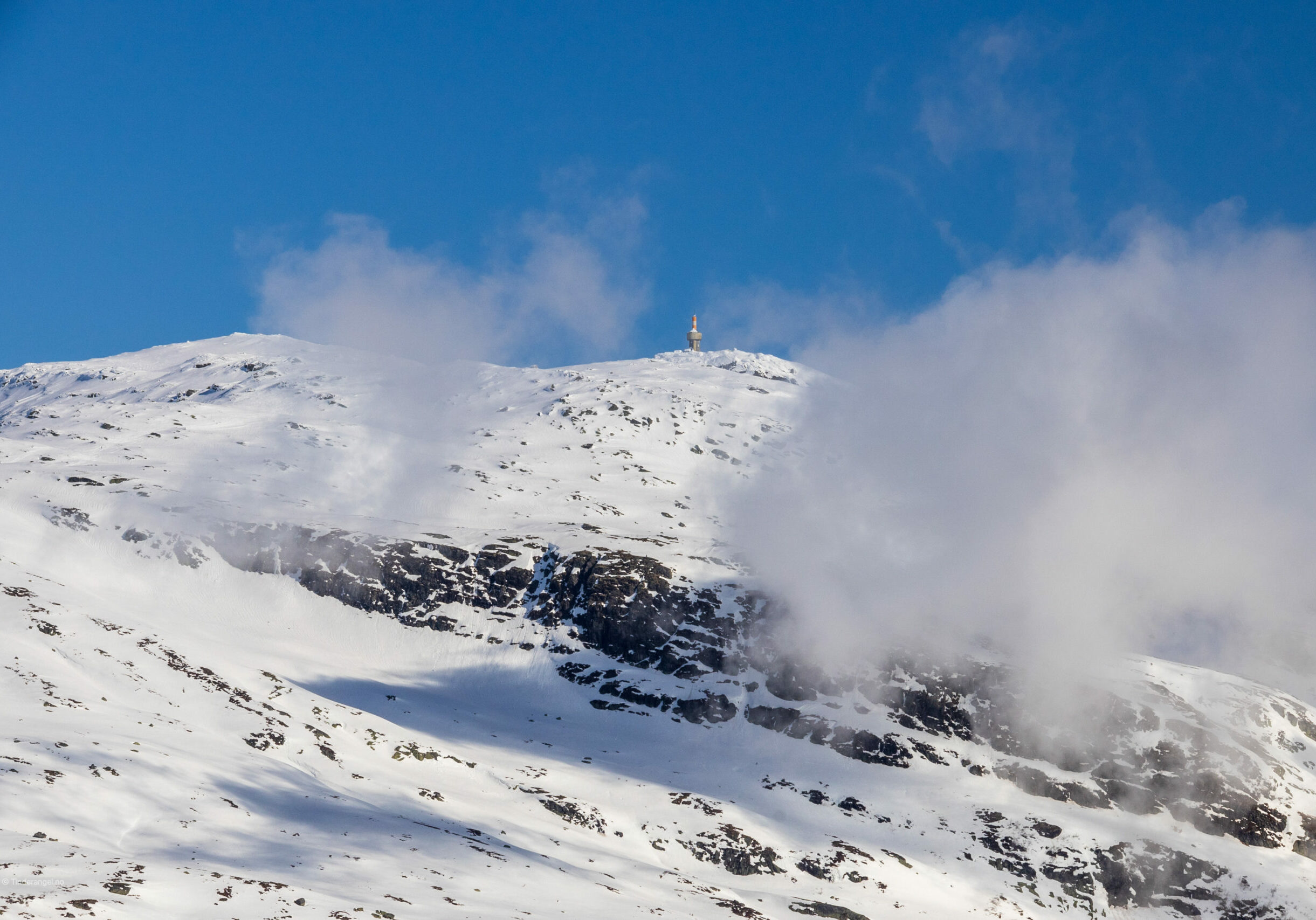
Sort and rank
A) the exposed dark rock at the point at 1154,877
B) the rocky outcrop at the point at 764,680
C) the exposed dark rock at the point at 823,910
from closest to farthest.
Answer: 1. the exposed dark rock at the point at 823,910
2. the exposed dark rock at the point at 1154,877
3. the rocky outcrop at the point at 764,680

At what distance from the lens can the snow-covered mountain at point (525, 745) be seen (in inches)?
2490

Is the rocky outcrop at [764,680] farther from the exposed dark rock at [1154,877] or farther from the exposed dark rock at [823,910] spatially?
the exposed dark rock at [823,910]

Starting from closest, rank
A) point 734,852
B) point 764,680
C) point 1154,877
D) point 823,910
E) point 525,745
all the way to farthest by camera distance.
→ 1. point 823,910
2. point 734,852
3. point 1154,877
4. point 525,745
5. point 764,680

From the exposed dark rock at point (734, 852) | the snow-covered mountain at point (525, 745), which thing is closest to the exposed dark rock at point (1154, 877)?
the snow-covered mountain at point (525, 745)

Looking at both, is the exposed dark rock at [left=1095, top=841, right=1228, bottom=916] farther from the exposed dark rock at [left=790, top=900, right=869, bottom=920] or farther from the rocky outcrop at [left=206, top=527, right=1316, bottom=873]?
the exposed dark rock at [left=790, top=900, right=869, bottom=920]

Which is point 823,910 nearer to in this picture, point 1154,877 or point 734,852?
point 734,852

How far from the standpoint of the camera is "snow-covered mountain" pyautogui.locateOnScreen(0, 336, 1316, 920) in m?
63.2

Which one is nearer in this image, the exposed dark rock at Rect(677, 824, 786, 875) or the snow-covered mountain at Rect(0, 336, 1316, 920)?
the snow-covered mountain at Rect(0, 336, 1316, 920)

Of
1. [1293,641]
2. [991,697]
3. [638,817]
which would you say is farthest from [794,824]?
[1293,641]

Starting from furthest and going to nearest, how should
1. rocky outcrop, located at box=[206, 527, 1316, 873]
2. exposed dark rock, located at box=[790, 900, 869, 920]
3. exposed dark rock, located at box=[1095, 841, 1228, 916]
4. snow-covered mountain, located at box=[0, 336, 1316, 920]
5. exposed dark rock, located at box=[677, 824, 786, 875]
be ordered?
1. rocky outcrop, located at box=[206, 527, 1316, 873]
2. exposed dark rock, located at box=[1095, 841, 1228, 916]
3. exposed dark rock, located at box=[677, 824, 786, 875]
4. exposed dark rock, located at box=[790, 900, 869, 920]
5. snow-covered mountain, located at box=[0, 336, 1316, 920]

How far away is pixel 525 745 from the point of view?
11225cm

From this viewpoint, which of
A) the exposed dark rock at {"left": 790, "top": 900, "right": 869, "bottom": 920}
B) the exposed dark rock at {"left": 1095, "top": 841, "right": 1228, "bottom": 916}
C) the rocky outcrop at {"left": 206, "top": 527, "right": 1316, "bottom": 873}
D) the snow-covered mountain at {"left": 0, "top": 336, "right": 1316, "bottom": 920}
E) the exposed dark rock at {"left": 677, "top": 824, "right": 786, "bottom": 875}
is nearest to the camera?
the snow-covered mountain at {"left": 0, "top": 336, "right": 1316, "bottom": 920}

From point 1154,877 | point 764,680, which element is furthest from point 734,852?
point 1154,877

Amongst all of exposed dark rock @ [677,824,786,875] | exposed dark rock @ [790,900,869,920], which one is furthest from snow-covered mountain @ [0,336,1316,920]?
exposed dark rock @ [790,900,869,920]
